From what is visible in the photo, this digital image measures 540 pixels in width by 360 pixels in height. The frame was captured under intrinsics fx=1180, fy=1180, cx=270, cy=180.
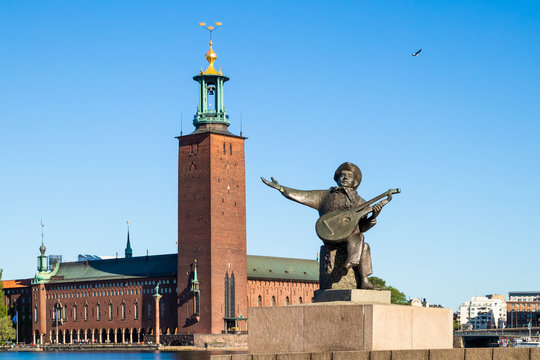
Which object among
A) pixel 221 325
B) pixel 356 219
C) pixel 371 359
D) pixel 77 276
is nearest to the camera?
pixel 371 359

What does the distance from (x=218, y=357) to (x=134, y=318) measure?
388 feet

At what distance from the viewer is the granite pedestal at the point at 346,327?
515 inches

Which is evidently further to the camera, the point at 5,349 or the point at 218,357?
the point at 5,349

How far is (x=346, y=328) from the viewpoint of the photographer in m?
13.1

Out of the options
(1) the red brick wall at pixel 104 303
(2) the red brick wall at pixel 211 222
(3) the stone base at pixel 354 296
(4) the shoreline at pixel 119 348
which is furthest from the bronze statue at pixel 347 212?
(1) the red brick wall at pixel 104 303

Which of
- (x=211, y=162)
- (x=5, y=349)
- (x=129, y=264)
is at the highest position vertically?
(x=211, y=162)

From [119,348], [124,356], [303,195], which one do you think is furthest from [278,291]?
[303,195]

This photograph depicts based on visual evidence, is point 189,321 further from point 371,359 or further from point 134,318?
point 371,359

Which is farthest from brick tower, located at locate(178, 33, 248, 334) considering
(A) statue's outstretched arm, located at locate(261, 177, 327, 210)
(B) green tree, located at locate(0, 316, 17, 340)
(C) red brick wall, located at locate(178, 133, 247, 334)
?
(A) statue's outstretched arm, located at locate(261, 177, 327, 210)

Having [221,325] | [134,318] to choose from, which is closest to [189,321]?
[221,325]

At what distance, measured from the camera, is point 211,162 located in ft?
391

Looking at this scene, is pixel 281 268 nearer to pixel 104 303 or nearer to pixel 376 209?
pixel 104 303

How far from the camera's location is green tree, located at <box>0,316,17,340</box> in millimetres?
137525

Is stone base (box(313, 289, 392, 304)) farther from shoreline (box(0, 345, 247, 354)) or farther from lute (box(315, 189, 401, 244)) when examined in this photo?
shoreline (box(0, 345, 247, 354))
